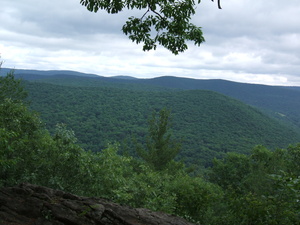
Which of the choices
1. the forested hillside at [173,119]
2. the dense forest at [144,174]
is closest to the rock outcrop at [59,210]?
the dense forest at [144,174]

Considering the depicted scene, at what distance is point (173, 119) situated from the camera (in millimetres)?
131625

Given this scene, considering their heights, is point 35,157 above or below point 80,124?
above

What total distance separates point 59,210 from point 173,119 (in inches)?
4962

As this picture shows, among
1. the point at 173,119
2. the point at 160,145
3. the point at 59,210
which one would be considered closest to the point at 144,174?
the point at 59,210

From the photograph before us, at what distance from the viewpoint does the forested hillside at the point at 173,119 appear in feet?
315

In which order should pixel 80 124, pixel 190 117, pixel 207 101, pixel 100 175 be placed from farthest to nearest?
pixel 207 101 → pixel 190 117 → pixel 80 124 → pixel 100 175

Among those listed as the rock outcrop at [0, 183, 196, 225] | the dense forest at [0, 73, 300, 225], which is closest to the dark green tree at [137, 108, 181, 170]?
the dense forest at [0, 73, 300, 225]

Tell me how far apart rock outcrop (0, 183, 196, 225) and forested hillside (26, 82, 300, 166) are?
2851 inches

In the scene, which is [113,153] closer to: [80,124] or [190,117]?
[80,124]

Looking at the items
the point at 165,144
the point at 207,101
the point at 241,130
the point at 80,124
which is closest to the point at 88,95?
the point at 80,124

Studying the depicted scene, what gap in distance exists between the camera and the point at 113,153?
14.3 meters

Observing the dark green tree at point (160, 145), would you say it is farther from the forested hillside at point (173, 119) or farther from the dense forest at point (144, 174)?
the forested hillside at point (173, 119)

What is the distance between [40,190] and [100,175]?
18.4ft

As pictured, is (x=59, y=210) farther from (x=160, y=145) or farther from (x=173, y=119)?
(x=173, y=119)
